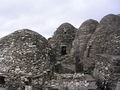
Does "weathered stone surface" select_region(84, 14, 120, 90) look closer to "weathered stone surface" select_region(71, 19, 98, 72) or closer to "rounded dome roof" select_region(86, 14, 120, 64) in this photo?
"rounded dome roof" select_region(86, 14, 120, 64)

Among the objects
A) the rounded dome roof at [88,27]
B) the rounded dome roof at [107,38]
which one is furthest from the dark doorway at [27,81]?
the rounded dome roof at [88,27]

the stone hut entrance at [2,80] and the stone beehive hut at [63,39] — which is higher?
the stone beehive hut at [63,39]

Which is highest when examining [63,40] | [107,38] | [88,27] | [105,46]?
[88,27]

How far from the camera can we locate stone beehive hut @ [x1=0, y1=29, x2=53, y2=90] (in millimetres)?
8789

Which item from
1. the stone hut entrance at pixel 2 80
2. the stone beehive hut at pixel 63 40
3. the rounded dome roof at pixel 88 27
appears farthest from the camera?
the stone beehive hut at pixel 63 40

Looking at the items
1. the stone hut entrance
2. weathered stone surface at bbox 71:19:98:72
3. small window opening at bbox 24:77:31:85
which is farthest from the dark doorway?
weathered stone surface at bbox 71:19:98:72

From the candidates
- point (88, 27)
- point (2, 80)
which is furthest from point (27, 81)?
point (88, 27)

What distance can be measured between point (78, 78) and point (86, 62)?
4590mm

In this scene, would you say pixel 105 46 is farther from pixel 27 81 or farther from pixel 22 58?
pixel 27 81

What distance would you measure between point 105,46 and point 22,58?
5.18m

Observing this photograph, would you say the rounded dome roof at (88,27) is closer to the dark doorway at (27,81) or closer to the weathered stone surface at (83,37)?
the weathered stone surface at (83,37)

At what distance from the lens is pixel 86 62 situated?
13062 mm

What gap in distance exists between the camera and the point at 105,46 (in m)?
12.0

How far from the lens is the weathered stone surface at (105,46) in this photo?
28.1 ft
